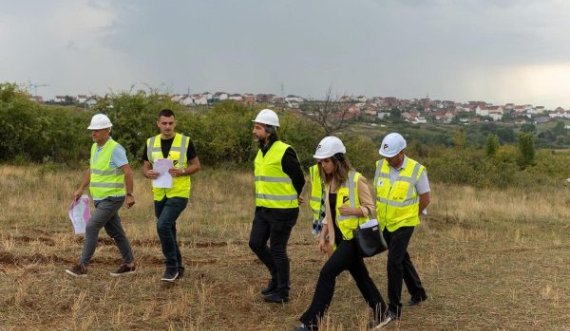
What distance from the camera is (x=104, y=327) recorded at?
5.07 m

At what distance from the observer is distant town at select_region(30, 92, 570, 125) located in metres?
27.8

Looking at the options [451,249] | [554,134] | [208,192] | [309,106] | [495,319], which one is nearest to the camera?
[495,319]

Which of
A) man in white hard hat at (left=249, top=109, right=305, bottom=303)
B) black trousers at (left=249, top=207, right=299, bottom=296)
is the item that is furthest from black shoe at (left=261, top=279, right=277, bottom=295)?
man in white hard hat at (left=249, top=109, right=305, bottom=303)

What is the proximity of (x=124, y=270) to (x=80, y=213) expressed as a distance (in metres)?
0.93

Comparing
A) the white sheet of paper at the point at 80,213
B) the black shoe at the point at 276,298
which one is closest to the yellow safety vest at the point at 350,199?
the black shoe at the point at 276,298

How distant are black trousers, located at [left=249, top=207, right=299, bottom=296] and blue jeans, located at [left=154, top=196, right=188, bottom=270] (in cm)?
100

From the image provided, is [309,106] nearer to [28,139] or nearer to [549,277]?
[28,139]

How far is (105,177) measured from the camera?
6465 mm

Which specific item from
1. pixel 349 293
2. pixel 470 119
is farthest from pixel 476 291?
pixel 470 119

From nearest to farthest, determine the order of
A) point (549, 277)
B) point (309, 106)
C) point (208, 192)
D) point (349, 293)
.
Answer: point (349, 293) < point (549, 277) < point (208, 192) < point (309, 106)

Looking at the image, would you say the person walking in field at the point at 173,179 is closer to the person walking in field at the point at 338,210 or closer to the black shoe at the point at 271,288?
the black shoe at the point at 271,288

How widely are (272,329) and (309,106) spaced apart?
73.2ft

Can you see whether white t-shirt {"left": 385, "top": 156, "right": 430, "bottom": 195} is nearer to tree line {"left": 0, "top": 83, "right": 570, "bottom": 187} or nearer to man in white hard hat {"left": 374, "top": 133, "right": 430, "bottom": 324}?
man in white hard hat {"left": 374, "top": 133, "right": 430, "bottom": 324}

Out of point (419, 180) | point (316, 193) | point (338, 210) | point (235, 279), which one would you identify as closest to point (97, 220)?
point (235, 279)
